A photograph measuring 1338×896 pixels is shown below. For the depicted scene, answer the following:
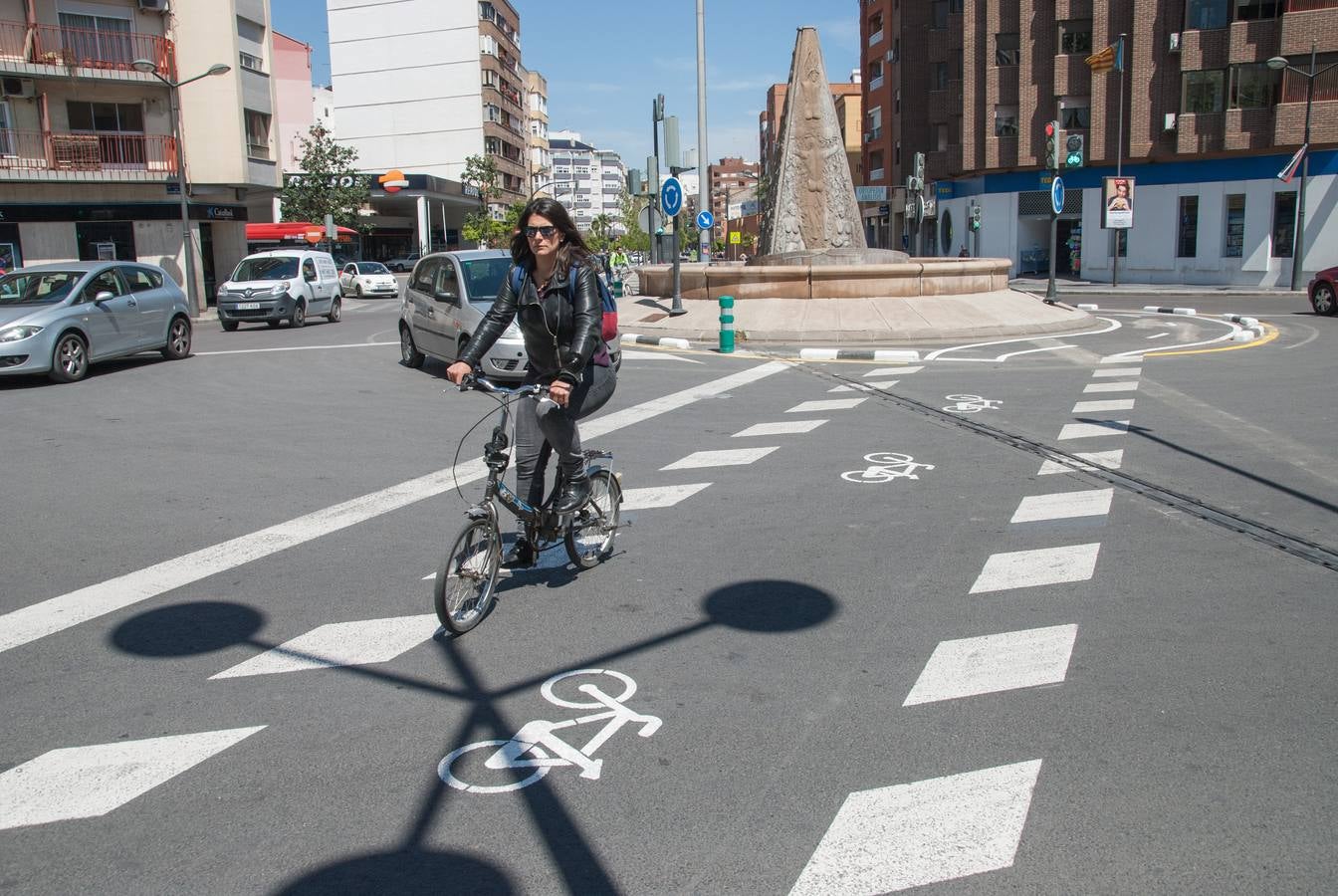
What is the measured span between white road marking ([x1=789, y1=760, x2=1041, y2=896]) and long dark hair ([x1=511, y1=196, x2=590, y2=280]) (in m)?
2.89

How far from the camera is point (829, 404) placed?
1178cm

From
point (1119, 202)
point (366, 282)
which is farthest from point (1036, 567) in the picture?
point (366, 282)

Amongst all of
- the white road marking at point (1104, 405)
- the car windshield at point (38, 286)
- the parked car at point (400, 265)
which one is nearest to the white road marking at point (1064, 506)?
the white road marking at point (1104, 405)

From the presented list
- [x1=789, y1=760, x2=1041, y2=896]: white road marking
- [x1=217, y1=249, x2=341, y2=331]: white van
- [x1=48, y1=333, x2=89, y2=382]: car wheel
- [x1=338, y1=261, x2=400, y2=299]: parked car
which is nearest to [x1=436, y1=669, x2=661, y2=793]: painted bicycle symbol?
[x1=789, y1=760, x2=1041, y2=896]: white road marking

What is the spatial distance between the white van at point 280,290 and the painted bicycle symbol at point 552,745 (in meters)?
21.3

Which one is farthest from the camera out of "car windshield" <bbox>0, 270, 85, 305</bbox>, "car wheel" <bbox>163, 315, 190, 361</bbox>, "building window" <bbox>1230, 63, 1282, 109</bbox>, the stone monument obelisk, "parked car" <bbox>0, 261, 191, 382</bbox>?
"building window" <bbox>1230, 63, 1282, 109</bbox>

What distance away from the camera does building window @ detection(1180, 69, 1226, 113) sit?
39531mm

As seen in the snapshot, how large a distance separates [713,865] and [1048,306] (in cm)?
2171

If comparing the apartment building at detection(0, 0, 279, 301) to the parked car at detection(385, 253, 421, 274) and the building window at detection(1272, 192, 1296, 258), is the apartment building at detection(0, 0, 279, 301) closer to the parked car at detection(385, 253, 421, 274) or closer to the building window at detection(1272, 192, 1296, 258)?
the parked car at detection(385, 253, 421, 274)

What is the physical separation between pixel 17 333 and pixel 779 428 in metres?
9.91

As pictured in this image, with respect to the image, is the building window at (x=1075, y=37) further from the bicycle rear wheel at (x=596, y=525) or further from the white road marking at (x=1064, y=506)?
the bicycle rear wheel at (x=596, y=525)

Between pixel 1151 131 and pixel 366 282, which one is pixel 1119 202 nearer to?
pixel 1151 131

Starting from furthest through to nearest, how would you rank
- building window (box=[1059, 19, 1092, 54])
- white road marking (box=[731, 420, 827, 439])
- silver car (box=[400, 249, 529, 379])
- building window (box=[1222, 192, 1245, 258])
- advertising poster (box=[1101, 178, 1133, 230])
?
building window (box=[1059, 19, 1092, 54]) → building window (box=[1222, 192, 1245, 258]) → advertising poster (box=[1101, 178, 1133, 230]) → silver car (box=[400, 249, 529, 379]) → white road marking (box=[731, 420, 827, 439])

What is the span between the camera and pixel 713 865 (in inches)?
118
